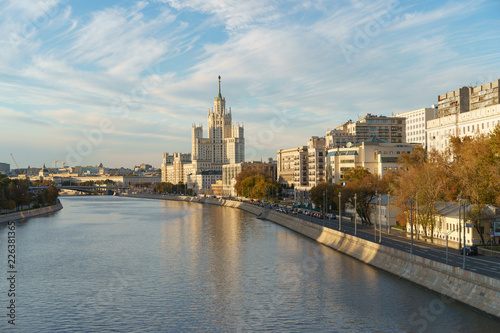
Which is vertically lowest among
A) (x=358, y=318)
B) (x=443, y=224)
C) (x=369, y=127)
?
(x=358, y=318)

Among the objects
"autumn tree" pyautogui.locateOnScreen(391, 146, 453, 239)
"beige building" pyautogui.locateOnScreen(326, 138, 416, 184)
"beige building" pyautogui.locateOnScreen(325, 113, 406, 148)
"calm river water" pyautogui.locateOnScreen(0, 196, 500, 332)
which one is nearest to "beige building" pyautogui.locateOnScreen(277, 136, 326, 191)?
"beige building" pyautogui.locateOnScreen(325, 113, 406, 148)

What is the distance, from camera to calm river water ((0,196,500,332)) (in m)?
34.9

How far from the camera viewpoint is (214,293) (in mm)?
43469

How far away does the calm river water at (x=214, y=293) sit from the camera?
34.9 meters

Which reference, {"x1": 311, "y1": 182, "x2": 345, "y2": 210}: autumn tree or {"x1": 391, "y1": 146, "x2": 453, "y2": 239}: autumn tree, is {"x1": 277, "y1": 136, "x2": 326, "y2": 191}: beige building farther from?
{"x1": 391, "y1": 146, "x2": 453, "y2": 239}: autumn tree

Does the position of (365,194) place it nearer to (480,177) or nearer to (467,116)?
(480,177)

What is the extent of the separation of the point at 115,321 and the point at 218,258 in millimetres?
26300

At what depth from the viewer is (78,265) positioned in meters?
56.7

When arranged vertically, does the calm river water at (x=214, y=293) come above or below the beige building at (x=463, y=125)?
below

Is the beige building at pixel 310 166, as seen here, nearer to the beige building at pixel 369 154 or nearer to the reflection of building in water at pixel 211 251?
the beige building at pixel 369 154

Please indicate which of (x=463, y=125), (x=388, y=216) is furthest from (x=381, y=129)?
(x=388, y=216)

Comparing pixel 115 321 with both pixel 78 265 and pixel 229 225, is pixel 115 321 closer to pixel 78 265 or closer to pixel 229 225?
pixel 78 265

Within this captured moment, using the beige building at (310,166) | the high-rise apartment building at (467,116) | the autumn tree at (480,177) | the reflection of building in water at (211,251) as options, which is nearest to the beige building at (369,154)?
the high-rise apartment building at (467,116)

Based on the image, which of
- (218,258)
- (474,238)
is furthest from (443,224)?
(218,258)
